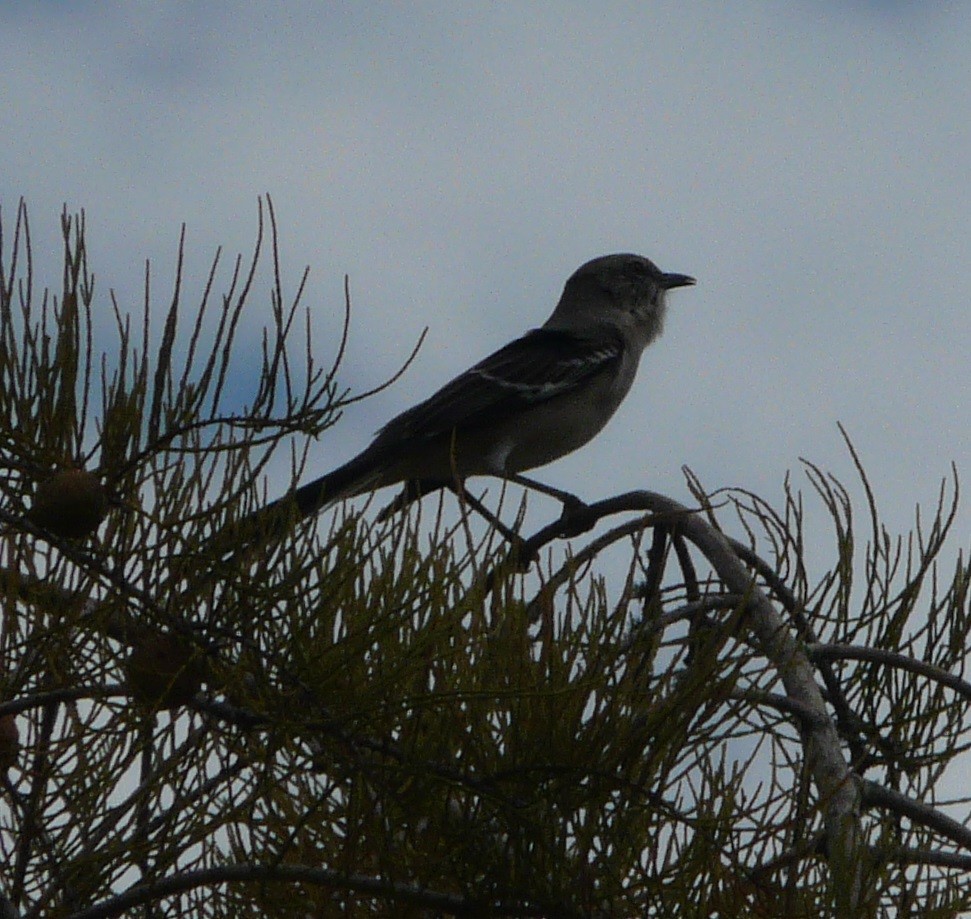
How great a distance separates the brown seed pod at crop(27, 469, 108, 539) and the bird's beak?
6.81 metres

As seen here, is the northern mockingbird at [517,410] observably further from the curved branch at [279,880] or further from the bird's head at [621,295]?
the curved branch at [279,880]

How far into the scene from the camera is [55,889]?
227cm

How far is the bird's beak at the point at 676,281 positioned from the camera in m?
8.61

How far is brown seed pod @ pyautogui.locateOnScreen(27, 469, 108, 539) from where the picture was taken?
2.07 meters

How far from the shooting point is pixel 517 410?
276 inches

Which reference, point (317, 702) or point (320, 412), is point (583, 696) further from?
point (320, 412)

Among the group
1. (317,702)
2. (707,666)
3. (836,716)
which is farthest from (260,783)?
(836,716)

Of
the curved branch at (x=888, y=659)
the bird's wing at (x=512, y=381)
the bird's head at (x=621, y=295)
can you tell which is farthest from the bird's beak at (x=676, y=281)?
the curved branch at (x=888, y=659)


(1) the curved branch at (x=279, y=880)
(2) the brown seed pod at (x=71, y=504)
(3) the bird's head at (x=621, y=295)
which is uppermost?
(3) the bird's head at (x=621, y=295)

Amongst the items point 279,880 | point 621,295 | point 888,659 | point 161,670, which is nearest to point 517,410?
point 621,295

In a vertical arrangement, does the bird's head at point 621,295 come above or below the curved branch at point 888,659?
above

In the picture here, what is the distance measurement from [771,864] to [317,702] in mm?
757

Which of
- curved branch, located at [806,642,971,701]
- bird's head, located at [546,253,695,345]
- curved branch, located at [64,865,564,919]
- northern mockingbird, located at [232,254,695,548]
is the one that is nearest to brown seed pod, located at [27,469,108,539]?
curved branch, located at [64,865,564,919]

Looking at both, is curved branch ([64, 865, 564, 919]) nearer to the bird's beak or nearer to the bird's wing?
the bird's wing
